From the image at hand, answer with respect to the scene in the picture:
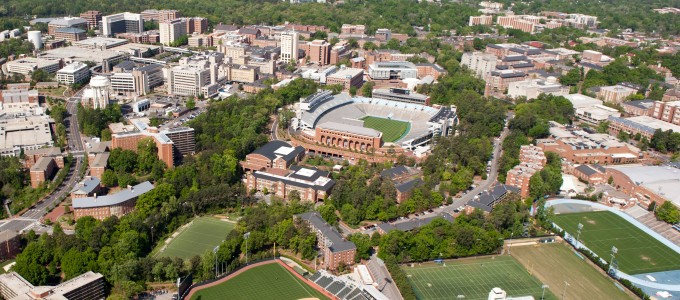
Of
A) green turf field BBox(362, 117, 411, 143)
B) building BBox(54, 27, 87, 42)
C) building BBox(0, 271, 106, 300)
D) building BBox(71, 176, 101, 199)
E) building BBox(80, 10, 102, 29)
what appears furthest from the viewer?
building BBox(80, 10, 102, 29)

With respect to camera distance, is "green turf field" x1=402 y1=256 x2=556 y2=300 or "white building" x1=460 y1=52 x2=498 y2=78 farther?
"white building" x1=460 y1=52 x2=498 y2=78

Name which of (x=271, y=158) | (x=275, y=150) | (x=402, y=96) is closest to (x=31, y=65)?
(x=275, y=150)

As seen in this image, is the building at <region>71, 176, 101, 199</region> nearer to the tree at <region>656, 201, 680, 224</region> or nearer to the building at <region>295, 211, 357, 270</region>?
the building at <region>295, 211, 357, 270</region>

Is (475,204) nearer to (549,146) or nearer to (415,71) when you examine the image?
(549,146)

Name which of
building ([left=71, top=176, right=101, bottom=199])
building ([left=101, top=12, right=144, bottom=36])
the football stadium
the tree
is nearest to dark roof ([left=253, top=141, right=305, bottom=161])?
the football stadium

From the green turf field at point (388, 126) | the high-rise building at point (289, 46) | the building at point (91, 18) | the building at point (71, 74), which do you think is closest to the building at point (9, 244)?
the green turf field at point (388, 126)
